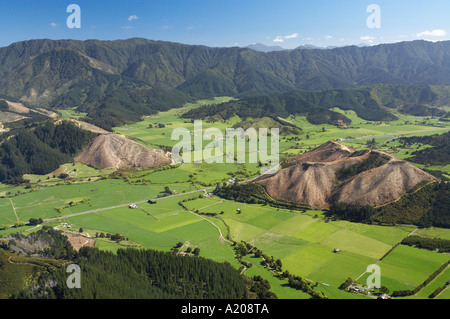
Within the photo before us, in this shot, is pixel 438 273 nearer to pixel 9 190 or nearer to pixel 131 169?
pixel 131 169

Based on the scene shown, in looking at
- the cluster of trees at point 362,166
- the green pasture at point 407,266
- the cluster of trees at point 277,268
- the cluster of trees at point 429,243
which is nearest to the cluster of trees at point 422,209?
the cluster of trees at point 429,243

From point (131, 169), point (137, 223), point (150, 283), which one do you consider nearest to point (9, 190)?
point (131, 169)

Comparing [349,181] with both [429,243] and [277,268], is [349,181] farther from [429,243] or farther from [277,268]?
[277,268]

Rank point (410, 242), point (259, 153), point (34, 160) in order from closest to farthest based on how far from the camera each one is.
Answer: point (410, 242), point (34, 160), point (259, 153)

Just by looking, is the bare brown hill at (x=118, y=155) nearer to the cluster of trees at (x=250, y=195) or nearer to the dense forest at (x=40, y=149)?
the dense forest at (x=40, y=149)

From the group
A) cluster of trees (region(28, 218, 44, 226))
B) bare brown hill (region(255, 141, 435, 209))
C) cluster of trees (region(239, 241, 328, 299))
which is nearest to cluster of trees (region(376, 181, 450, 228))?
bare brown hill (region(255, 141, 435, 209))

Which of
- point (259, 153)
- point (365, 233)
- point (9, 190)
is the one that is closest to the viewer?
point (365, 233)

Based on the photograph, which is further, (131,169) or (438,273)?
(131,169)
